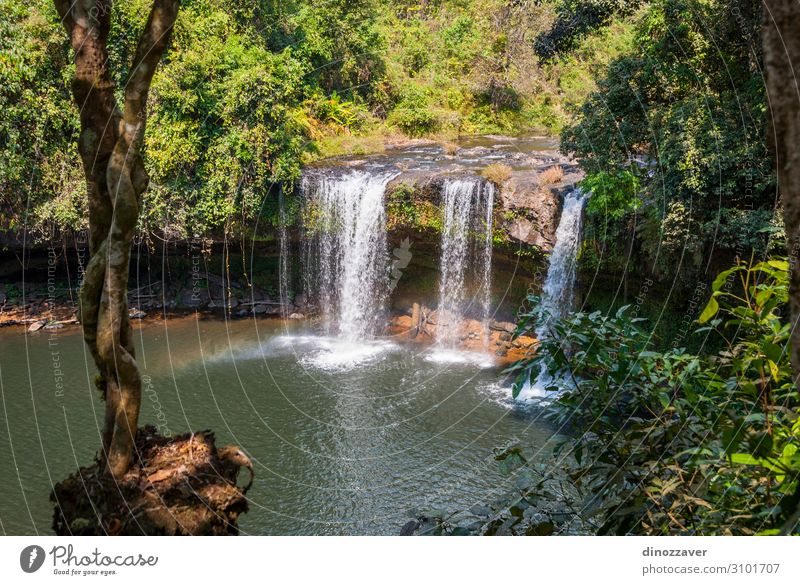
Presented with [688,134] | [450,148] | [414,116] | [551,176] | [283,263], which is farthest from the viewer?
[414,116]

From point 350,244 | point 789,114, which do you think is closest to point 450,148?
point 350,244

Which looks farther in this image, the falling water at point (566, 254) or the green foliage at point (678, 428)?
the falling water at point (566, 254)

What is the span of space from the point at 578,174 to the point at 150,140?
9373 millimetres

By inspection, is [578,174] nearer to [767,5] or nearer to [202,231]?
[202,231]

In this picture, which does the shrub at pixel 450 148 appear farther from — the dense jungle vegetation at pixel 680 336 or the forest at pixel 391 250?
the dense jungle vegetation at pixel 680 336

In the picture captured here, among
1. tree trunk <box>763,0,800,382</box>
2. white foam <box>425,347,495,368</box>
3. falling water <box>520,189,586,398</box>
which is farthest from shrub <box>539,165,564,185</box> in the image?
tree trunk <box>763,0,800,382</box>

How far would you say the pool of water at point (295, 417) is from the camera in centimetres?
835

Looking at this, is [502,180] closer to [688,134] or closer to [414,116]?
[688,134]

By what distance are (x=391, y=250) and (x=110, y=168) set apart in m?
11.9

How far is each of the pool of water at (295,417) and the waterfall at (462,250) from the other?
1.20 meters

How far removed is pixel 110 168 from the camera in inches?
149

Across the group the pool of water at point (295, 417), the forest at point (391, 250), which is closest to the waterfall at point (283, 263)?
the forest at point (391, 250)

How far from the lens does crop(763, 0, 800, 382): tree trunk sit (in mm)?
1827
